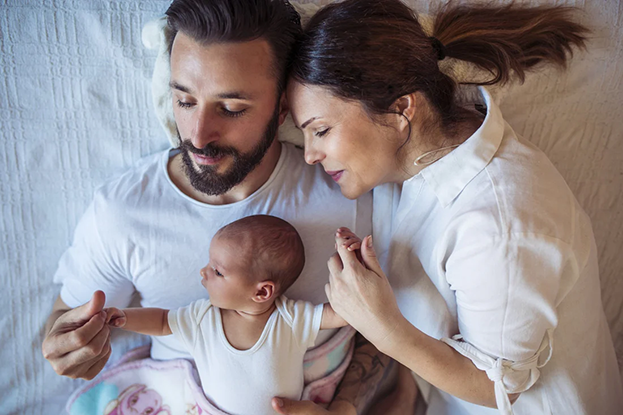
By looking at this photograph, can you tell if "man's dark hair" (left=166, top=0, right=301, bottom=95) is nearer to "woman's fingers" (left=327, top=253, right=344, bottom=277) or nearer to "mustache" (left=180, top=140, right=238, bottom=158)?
"mustache" (left=180, top=140, right=238, bottom=158)

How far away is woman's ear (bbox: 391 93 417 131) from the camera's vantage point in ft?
3.29

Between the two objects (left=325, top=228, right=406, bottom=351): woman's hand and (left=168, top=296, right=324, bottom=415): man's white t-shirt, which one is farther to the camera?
(left=168, top=296, right=324, bottom=415): man's white t-shirt

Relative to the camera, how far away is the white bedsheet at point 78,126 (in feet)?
4.00

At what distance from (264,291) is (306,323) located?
0.47ft

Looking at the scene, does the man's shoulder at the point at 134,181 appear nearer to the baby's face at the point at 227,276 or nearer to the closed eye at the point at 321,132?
the baby's face at the point at 227,276

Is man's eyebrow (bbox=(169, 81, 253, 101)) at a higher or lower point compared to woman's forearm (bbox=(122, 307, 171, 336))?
higher

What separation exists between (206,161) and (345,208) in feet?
1.37

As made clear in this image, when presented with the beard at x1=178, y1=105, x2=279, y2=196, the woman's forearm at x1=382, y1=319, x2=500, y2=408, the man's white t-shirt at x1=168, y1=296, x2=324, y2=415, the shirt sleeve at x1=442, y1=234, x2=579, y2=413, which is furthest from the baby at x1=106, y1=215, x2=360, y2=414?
the shirt sleeve at x1=442, y1=234, x2=579, y2=413

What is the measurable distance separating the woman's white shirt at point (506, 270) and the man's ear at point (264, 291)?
0.33 metres

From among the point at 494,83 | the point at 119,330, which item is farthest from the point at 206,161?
the point at 494,83

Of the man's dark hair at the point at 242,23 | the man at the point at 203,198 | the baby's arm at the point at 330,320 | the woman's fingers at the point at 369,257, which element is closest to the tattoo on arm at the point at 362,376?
the man at the point at 203,198

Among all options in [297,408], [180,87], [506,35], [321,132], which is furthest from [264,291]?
[506,35]

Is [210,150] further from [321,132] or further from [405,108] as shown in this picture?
[405,108]

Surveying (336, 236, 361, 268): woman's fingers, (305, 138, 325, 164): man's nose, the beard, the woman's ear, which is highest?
A: the woman's ear
